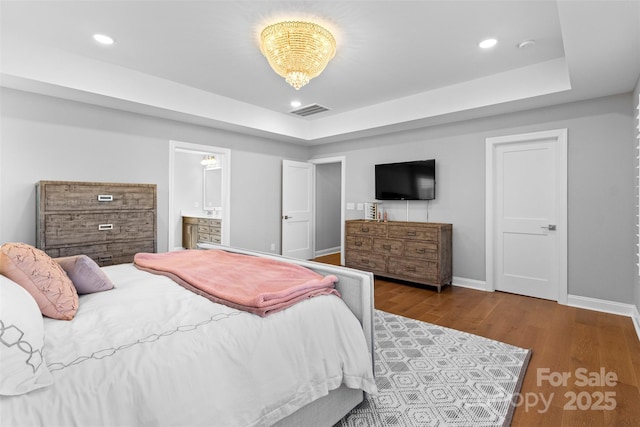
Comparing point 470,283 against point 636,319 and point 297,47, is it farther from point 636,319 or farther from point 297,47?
point 297,47

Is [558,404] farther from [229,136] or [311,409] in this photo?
[229,136]

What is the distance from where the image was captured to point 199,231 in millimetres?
6559

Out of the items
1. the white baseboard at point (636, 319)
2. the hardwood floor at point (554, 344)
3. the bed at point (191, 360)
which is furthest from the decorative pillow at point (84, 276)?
the white baseboard at point (636, 319)

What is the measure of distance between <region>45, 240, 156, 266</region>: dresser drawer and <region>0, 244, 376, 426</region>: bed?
6.21 feet

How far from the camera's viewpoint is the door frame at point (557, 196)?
12.3ft

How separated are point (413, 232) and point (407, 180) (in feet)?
2.97

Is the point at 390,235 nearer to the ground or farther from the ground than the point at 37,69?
nearer to the ground

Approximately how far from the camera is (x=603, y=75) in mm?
2934

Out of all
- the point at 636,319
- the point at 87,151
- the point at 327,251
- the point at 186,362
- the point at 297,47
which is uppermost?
the point at 297,47

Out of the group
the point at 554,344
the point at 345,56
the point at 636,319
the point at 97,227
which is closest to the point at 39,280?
the point at 97,227

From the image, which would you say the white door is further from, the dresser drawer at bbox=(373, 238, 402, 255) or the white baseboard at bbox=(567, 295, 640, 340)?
the white baseboard at bbox=(567, 295, 640, 340)

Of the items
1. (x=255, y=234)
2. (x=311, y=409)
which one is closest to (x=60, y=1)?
(x=311, y=409)

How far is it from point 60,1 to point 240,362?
2.99 metres

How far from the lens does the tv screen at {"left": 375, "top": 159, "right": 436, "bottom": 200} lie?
479 centimetres
